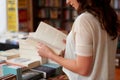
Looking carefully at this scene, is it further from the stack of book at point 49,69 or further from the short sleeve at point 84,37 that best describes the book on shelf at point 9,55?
the short sleeve at point 84,37

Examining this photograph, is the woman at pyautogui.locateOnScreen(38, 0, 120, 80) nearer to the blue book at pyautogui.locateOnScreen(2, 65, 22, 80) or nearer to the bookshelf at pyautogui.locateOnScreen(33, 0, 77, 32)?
the blue book at pyautogui.locateOnScreen(2, 65, 22, 80)

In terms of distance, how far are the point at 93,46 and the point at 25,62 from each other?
2.14 ft

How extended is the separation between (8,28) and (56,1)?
7.07 ft

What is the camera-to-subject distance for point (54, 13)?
5430 mm

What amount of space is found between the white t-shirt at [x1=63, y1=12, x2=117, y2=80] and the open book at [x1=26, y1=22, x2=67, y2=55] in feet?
0.55

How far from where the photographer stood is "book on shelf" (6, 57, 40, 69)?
5.61 ft

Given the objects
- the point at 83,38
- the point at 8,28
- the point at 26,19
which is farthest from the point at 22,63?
the point at 26,19

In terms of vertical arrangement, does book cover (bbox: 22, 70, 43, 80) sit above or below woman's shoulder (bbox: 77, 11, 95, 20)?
below

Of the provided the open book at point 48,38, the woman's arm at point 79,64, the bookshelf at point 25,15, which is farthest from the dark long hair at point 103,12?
the bookshelf at point 25,15

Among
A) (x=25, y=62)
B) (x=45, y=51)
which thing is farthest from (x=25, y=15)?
(x=45, y=51)

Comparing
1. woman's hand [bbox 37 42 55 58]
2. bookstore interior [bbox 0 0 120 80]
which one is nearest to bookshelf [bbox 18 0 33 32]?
bookstore interior [bbox 0 0 120 80]

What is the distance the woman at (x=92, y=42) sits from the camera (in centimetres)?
122

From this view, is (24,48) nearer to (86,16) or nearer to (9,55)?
(9,55)

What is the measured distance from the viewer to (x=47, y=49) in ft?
4.56
